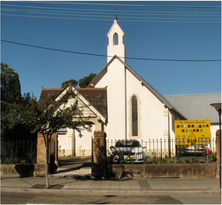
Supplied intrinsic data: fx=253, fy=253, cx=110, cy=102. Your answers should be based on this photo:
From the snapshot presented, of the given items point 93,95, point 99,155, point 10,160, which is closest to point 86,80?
point 93,95

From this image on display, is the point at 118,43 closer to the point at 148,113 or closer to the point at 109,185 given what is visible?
the point at 148,113

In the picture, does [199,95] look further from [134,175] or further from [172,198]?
[172,198]

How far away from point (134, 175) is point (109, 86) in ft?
40.3

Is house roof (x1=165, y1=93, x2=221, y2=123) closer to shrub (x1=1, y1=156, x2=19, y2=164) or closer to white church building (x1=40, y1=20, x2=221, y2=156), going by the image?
white church building (x1=40, y1=20, x2=221, y2=156)

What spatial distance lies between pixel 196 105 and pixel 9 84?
27.3m

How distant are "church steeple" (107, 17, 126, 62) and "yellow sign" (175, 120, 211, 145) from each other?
42.1ft

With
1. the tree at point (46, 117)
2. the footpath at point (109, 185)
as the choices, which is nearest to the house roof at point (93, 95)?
the footpath at point (109, 185)

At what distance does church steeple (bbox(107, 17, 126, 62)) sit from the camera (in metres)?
25.9

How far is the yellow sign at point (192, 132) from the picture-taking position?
14.4 meters

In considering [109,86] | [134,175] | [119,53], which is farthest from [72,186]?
[119,53]

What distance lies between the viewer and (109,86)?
23844mm

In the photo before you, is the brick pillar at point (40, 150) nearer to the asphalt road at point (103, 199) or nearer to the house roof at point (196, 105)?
the asphalt road at point (103, 199)

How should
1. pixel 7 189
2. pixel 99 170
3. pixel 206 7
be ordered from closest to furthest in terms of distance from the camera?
pixel 7 189, pixel 99 170, pixel 206 7

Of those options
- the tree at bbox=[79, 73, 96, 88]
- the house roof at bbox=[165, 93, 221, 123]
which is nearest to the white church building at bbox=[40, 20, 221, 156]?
the house roof at bbox=[165, 93, 221, 123]
